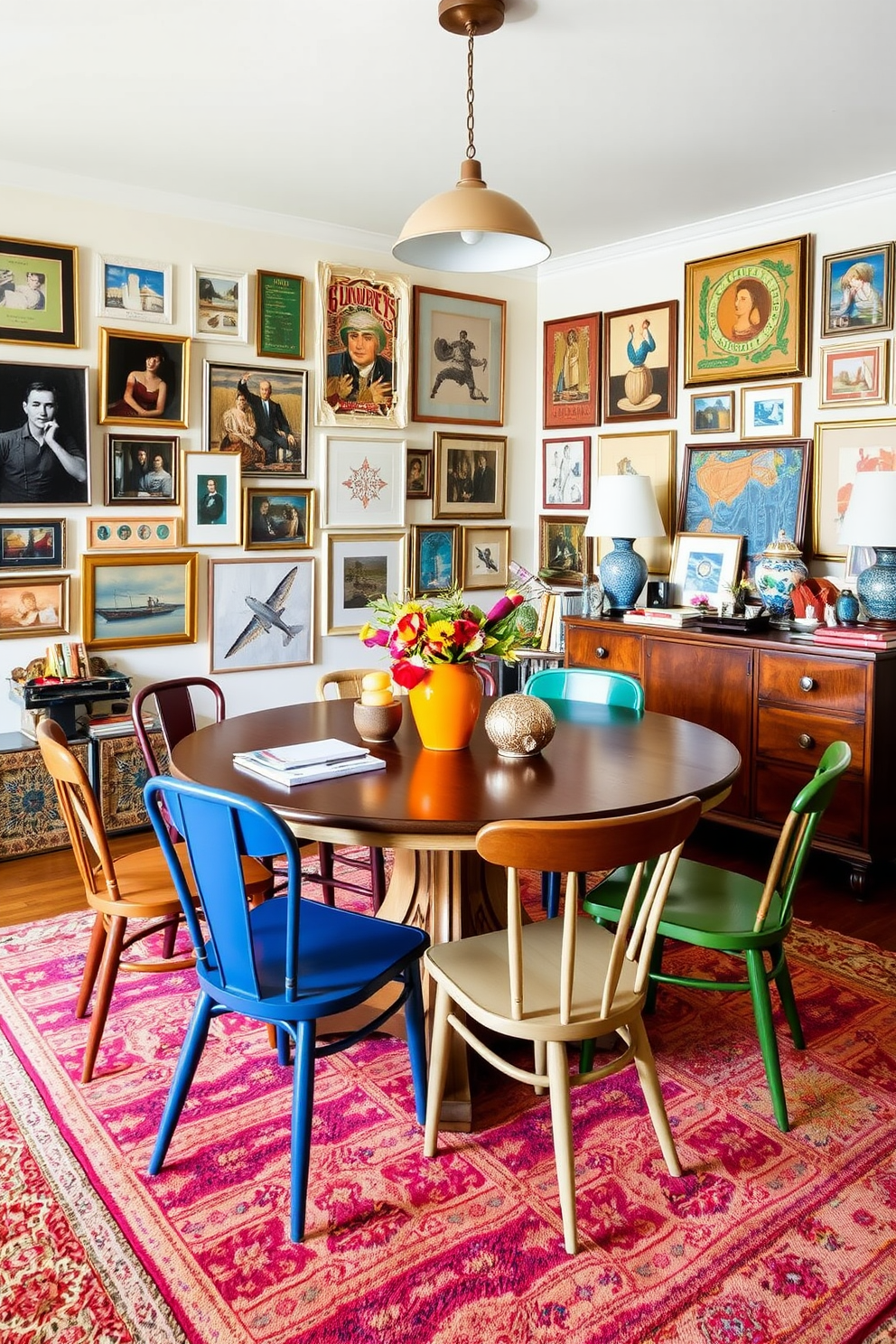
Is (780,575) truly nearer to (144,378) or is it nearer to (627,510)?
(627,510)

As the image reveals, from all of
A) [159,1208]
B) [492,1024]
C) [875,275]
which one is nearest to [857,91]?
[875,275]

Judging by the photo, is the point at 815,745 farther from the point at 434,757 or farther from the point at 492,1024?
the point at 492,1024

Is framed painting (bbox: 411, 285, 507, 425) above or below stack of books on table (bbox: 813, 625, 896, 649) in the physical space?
above

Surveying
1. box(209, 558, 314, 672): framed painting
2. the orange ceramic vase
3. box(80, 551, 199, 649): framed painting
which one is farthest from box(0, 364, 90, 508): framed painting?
the orange ceramic vase

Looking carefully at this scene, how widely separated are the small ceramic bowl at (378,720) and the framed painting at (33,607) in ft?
7.08

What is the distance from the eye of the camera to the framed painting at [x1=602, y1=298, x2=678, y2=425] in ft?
16.4

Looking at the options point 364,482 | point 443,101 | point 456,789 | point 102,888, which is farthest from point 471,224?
point 364,482

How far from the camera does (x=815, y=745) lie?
388 centimetres

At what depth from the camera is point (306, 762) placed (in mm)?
2453

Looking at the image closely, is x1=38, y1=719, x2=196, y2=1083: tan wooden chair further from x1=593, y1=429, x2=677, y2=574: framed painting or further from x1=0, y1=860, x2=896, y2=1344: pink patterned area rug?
x1=593, y1=429, x2=677, y2=574: framed painting

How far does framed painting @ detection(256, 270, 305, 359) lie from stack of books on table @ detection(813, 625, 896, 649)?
2.77 meters

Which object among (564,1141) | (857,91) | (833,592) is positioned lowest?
(564,1141)

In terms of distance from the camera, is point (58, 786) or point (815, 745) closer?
point (58, 786)

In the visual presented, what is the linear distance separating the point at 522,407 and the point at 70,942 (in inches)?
149
